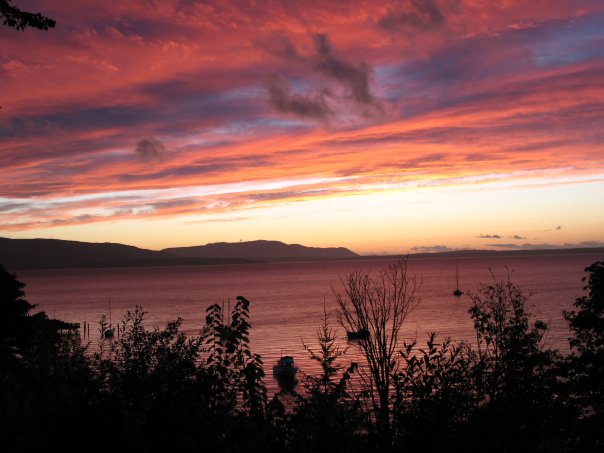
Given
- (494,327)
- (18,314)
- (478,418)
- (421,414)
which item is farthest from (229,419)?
(18,314)

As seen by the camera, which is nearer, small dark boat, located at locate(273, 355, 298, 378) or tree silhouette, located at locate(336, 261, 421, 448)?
tree silhouette, located at locate(336, 261, 421, 448)

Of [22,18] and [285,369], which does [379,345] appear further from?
[285,369]

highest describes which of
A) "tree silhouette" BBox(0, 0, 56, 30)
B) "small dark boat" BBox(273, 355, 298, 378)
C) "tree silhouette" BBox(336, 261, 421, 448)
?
"tree silhouette" BBox(0, 0, 56, 30)

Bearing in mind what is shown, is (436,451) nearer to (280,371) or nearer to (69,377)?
(69,377)

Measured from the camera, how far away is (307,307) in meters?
152

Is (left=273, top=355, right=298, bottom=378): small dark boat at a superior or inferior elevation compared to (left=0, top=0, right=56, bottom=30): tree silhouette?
inferior

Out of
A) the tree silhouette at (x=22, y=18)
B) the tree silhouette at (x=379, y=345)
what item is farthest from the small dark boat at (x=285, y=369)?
the tree silhouette at (x=22, y=18)

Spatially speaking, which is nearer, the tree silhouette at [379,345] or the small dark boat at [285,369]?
the tree silhouette at [379,345]

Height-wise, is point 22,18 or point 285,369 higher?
point 22,18

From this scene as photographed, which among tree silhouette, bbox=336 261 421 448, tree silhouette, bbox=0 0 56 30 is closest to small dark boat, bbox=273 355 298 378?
tree silhouette, bbox=336 261 421 448

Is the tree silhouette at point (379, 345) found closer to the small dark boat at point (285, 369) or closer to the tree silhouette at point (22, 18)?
→ the tree silhouette at point (22, 18)

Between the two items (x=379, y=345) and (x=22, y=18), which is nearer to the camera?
(x=22, y=18)

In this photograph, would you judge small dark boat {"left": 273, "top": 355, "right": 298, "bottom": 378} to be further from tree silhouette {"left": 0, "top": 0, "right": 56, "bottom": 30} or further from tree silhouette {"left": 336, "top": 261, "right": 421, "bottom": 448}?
tree silhouette {"left": 0, "top": 0, "right": 56, "bottom": 30}

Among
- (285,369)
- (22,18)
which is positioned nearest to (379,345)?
(22,18)
